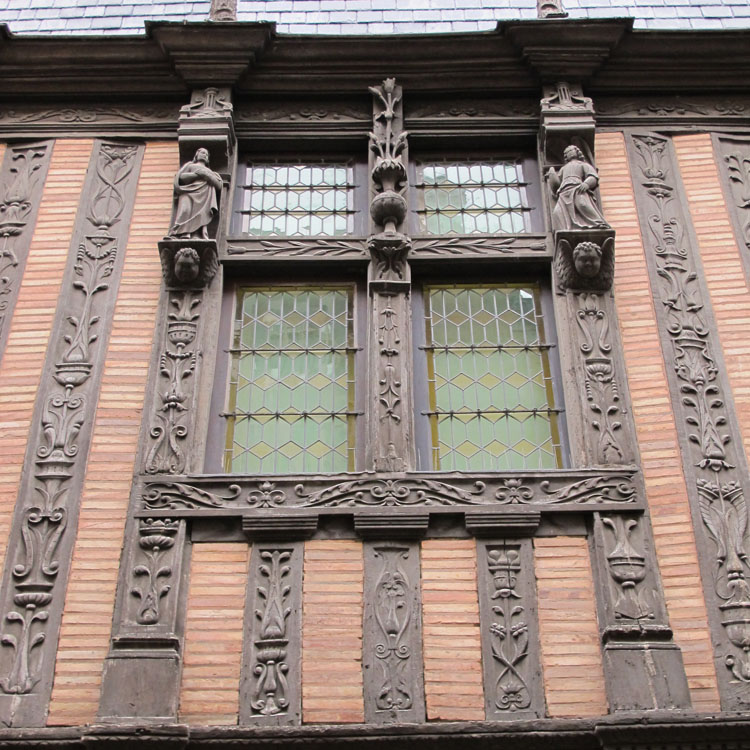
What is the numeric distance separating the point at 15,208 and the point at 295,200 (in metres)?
2.40

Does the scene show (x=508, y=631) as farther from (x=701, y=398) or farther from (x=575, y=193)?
(x=575, y=193)

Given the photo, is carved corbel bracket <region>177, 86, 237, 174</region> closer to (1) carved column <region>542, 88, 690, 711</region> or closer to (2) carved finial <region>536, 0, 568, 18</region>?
(1) carved column <region>542, 88, 690, 711</region>

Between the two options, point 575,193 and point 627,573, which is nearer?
point 627,573

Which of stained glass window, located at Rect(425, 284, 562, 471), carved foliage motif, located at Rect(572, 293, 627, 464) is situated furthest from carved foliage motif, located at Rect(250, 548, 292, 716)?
carved foliage motif, located at Rect(572, 293, 627, 464)

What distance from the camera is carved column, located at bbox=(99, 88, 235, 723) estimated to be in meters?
6.86

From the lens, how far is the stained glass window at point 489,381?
8.20 metres

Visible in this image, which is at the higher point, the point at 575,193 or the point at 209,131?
the point at 209,131

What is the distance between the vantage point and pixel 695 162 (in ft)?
32.4

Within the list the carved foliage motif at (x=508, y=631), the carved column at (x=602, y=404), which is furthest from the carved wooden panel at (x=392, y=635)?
the carved column at (x=602, y=404)

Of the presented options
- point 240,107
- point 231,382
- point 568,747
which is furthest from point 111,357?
point 568,747

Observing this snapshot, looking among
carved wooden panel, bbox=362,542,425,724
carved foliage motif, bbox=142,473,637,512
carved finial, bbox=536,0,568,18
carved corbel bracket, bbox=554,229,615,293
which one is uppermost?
carved finial, bbox=536,0,568,18

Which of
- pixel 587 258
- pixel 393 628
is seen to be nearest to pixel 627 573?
pixel 393 628

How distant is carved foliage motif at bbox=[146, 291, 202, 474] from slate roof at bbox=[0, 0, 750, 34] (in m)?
4.11

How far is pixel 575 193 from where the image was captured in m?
9.13
